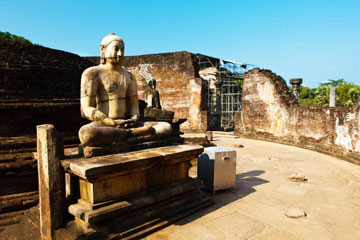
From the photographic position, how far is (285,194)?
158 inches

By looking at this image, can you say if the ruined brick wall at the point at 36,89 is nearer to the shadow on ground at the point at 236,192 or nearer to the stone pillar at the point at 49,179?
the stone pillar at the point at 49,179

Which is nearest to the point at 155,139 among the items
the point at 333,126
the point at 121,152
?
the point at 121,152

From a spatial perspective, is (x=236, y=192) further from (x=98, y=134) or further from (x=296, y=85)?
(x=296, y=85)

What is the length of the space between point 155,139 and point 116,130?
65 cm

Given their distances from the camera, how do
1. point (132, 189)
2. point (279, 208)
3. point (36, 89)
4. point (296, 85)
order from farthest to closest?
point (296, 85) → point (36, 89) → point (279, 208) → point (132, 189)

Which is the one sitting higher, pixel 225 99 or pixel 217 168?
pixel 225 99

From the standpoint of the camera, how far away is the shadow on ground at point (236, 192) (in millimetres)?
3203

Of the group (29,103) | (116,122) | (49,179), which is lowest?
(49,179)

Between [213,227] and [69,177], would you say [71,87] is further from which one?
[213,227]

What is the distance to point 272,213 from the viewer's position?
10.7 feet

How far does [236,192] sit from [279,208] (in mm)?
787

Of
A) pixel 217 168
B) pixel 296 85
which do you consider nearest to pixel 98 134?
pixel 217 168

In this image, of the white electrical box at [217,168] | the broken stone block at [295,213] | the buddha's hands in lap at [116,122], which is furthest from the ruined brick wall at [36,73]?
the broken stone block at [295,213]

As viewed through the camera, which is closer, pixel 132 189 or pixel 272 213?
pixel 132 189
